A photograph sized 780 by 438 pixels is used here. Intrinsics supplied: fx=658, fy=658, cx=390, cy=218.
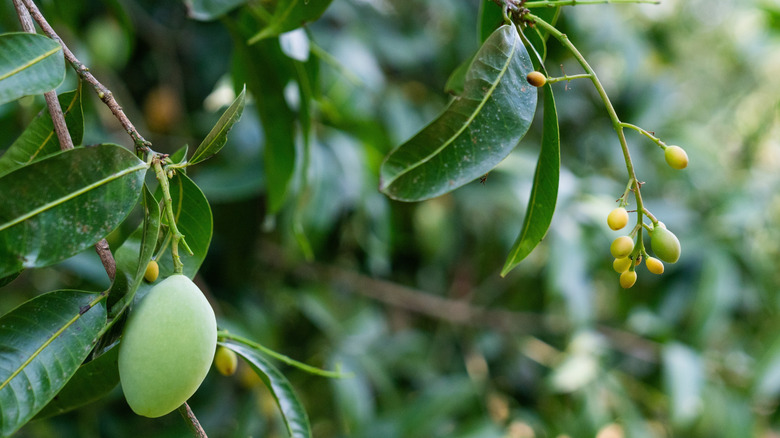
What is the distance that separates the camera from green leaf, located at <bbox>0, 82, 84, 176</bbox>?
18.0 inches

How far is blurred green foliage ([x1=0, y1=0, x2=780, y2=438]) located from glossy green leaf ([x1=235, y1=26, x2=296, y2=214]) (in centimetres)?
12

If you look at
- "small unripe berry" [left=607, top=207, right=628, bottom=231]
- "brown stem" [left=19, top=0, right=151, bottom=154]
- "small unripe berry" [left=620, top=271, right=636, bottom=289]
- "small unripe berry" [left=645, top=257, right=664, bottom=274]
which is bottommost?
"small unripe berry" [left=620, top=271, right=636, bottom=289]

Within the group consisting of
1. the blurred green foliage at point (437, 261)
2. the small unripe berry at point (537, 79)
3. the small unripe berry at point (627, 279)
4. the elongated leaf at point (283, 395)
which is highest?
the small unripe berry at point (537, 79)

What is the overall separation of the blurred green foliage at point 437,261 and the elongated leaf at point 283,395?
0.41 metres

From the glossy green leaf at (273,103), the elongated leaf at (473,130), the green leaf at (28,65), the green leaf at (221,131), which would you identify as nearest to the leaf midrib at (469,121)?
the elongated leaf at (473,130)

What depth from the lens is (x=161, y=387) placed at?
364 millimetres

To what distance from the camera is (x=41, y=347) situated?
0.36 m

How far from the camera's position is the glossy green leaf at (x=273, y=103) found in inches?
30.2

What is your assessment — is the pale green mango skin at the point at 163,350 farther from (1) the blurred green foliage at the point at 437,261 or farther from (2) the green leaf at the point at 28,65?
(1) the blurred green foliage at the point at 437,261

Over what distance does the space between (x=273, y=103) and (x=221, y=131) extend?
0.38 m

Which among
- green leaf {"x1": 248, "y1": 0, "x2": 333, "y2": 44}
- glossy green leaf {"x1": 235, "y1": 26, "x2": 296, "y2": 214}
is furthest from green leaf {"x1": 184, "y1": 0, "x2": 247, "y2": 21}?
glossy green leaf {"x1": 235, "y1": 26, "x2": 296, "y2": 214}

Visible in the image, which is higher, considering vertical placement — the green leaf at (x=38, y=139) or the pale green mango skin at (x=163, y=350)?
the green leaf at (x=38, y=139)

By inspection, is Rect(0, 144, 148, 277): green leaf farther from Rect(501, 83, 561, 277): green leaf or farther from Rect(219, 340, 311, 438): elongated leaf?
Rect(501, 83, 561, 277): green leaf

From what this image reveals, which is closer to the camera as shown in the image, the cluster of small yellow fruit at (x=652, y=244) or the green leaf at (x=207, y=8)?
the cluster of small yellow fruit at (x=652, y=244)
